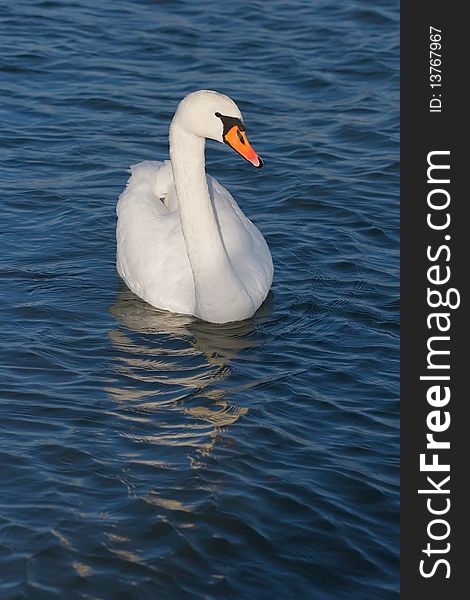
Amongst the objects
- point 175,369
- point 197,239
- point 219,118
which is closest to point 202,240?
point 197,239

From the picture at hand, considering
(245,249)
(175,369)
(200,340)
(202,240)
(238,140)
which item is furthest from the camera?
(245,249)

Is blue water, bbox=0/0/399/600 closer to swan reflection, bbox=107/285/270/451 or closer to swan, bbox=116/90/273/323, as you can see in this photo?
swan reflection, bbox=107/285/270/451

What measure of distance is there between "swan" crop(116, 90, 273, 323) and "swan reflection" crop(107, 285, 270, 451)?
14 cm

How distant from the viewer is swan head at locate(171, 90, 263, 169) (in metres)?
10.1

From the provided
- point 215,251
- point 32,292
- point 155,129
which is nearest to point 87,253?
point 32,292

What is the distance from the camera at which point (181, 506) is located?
8031 millimetres

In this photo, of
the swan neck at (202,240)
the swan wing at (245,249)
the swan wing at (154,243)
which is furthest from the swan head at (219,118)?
the swan wing at (154,243)

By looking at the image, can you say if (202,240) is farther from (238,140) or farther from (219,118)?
(219,118)

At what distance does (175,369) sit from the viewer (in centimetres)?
982

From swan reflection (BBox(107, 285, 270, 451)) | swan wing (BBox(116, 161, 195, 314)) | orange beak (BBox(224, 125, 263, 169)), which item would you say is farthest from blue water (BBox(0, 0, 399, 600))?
orange beak (BBox(224, 125, 263, 169))

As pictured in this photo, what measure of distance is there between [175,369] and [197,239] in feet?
4.05

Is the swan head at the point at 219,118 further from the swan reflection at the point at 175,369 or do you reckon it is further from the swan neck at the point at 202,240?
the swan reflection at the point at 175,369

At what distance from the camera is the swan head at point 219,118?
33.2ft

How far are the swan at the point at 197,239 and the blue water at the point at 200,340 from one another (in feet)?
0.66
